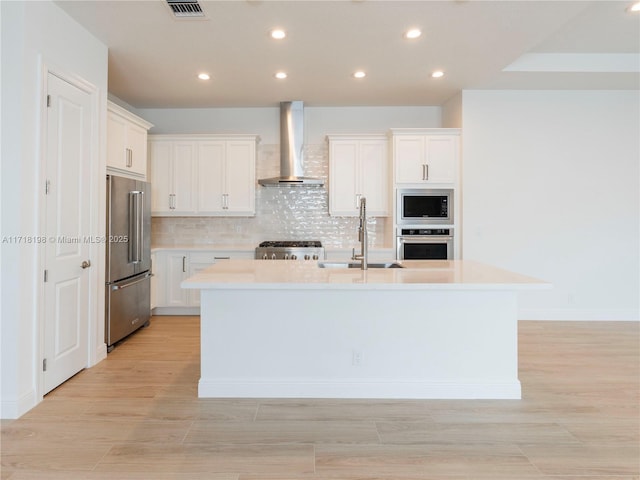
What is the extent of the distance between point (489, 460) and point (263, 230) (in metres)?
4.15

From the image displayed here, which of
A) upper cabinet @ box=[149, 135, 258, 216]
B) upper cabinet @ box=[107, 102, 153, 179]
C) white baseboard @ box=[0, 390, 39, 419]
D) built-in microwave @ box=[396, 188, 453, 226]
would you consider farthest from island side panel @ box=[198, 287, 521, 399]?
upper cabinet @ box=[149, 135, 258, 216]

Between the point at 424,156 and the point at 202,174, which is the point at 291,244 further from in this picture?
the point at 424,156

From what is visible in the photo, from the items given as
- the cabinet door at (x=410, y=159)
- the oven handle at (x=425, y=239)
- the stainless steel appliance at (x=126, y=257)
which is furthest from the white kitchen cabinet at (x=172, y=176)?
the oven handle at (x=425, y=239)

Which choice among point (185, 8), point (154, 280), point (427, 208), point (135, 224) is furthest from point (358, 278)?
point (154, 280)

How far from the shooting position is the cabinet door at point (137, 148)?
13.7ft

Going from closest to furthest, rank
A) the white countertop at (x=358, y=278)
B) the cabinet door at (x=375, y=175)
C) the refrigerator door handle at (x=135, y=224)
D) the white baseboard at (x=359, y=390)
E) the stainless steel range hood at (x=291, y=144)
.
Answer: the white countertop at (x=358, y=278), the white baseboard at (x=359, y=390), the refrigerator door handle at (x=135, y=224), the cabinet door at (x=375, y=175), the stainless steel range hood at (x=291, y=144)

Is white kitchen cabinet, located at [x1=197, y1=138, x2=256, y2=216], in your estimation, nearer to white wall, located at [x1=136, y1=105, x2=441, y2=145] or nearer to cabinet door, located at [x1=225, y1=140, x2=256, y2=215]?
cabinet door, located at [x1=225, y1=140, x2=256, y2=215]

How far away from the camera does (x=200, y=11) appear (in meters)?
2.90

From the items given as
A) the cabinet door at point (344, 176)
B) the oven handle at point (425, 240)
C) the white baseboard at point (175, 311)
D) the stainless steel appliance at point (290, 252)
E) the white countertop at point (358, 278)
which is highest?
the cabinet door at point (344, 176)

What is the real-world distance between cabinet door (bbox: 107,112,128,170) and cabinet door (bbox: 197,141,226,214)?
3.96 ft

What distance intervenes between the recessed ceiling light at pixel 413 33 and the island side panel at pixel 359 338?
2.15m

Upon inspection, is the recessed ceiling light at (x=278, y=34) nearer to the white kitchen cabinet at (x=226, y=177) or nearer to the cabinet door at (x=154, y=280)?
the white kitchen cabinet at (x=226, y=177)

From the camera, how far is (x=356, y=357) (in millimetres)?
2639

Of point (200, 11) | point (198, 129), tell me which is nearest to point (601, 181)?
point (200, 11)
